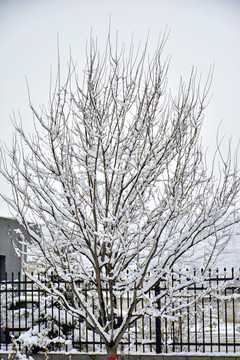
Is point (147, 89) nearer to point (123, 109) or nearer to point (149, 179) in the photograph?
point (123, 109)

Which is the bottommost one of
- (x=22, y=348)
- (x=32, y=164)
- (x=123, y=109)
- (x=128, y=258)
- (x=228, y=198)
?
(x=22, y=348)

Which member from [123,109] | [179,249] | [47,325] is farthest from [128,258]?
[47,325]

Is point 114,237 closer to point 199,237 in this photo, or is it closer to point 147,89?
point 199,237

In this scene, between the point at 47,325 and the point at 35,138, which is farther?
the point at 47,325

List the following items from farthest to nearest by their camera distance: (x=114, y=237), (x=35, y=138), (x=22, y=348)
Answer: (x=22, y=348) → (x=35, y=138) → (x=114, y=237)

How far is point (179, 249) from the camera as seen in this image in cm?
627

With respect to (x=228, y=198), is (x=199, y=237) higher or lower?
lower

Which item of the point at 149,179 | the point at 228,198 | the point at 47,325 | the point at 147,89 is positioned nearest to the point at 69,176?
the point at 149,179

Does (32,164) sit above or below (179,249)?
above

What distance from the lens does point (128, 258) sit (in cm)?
660

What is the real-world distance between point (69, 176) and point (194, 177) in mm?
1569

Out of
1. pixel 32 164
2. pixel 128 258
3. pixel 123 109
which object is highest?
pixel 123 109

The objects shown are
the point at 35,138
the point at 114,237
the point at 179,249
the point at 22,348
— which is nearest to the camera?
the point at 114,237

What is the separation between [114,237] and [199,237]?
123 centimetres
